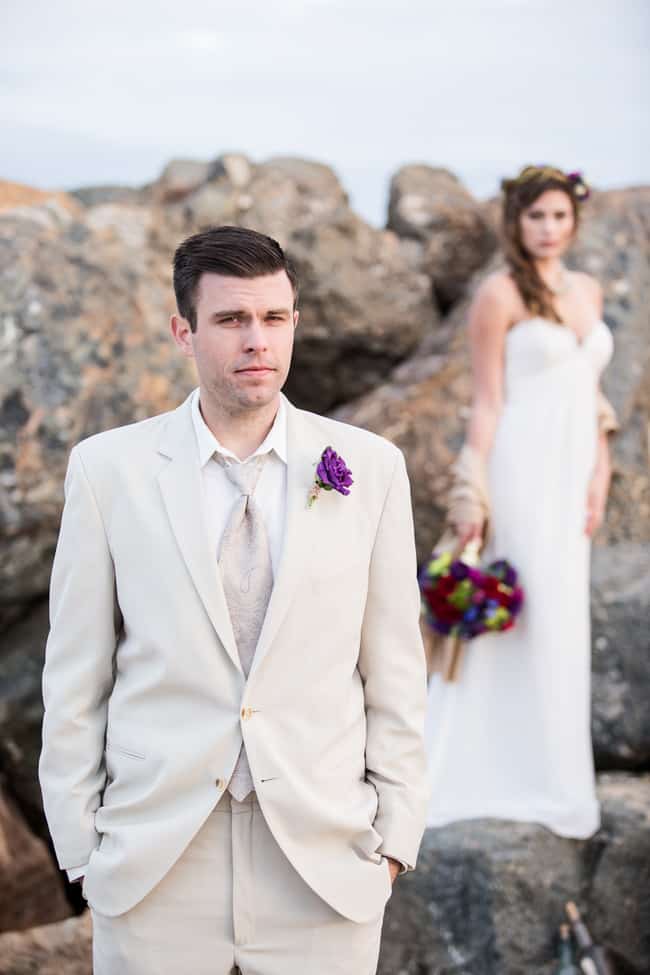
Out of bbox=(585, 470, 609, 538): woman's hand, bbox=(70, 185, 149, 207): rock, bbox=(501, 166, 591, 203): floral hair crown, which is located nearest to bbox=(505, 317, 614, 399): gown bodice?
bbox=(585, 470, 609, 538): woman's hand

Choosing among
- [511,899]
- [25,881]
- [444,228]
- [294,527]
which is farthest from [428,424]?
[294,527]

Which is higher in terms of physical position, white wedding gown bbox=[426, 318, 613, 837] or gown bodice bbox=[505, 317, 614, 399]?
gown bodice bbox=[505, 317, 614, 399]

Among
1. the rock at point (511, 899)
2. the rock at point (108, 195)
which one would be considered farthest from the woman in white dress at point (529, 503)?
the rock at point (108, 195)

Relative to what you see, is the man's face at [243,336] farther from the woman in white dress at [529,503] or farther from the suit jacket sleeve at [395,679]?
the woman in white dress at [529,503]

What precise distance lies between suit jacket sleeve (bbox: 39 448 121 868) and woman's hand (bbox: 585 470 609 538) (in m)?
2.60

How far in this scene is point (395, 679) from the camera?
210 centimetres

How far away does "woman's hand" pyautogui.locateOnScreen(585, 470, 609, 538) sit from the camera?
4.18m

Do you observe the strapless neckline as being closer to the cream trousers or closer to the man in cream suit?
the man in cream suit

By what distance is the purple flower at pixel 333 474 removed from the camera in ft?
6.47

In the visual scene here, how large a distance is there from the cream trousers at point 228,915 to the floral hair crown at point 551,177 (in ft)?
9.49

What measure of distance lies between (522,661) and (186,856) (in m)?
2.40

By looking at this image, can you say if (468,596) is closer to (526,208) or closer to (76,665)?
(526,208)

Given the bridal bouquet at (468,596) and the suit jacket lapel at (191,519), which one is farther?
the bridal bouquet at (468,596)

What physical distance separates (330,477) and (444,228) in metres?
5.07
